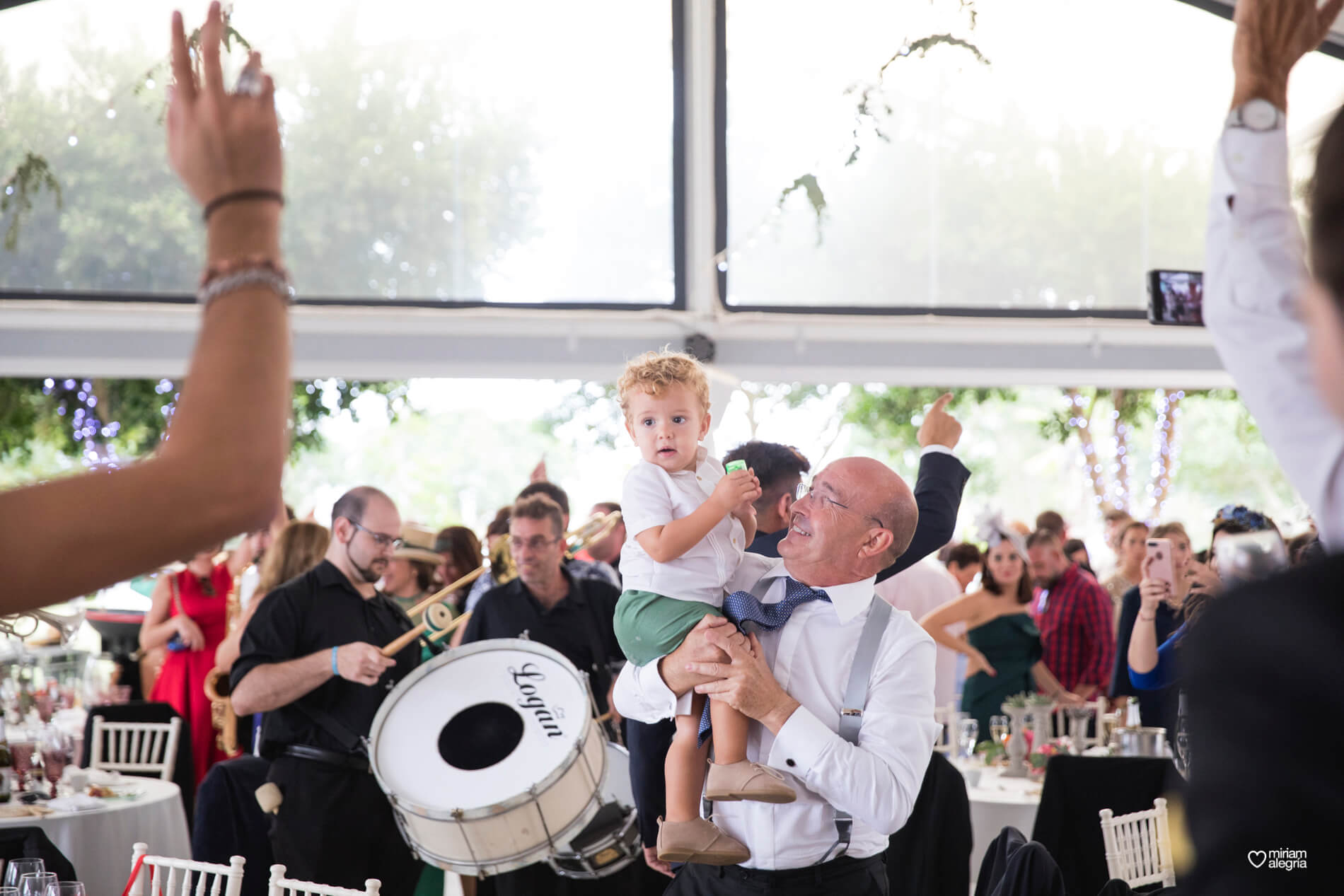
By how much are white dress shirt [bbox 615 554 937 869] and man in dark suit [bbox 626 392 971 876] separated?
1.61ft

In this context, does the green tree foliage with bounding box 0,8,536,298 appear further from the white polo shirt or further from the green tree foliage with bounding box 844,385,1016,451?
the green tree foliage with bounding box 844,385,1016,451

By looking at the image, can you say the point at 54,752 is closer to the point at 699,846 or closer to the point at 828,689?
the point at 699,846

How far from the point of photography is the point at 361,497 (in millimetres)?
4383

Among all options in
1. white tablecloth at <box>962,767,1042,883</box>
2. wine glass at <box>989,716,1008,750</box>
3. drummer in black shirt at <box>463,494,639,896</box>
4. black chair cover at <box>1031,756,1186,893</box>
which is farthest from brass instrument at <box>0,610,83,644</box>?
wine glass at <box>989,716,1008,750</box>

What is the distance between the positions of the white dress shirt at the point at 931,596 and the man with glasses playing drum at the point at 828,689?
381cm

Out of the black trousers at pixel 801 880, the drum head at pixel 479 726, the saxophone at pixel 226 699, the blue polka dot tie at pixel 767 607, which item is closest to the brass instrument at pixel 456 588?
the drum head at pixel 479 726

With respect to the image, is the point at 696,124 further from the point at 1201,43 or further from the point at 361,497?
the point at 361,497

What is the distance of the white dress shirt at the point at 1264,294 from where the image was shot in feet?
3.35

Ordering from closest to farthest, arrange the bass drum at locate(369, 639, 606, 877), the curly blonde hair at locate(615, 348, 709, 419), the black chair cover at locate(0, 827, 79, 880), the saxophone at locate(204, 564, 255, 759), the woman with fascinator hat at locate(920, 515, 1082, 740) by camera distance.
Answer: the curly blonde hair at locate(615, 348, 709, 419), the bass drum at locate(369, 639, 606, 877), the black chair cover at locate(0, 827, 79, 880), the saxophone at locate(204, 564, 255, 759), the woman with fascinator hat at locate(920, 515, 1082, 740)

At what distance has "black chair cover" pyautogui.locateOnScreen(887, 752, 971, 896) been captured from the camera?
4.12 m

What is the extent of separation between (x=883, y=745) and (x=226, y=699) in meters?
4.86

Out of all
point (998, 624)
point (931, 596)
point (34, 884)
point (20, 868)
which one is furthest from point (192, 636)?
point (998, 624)

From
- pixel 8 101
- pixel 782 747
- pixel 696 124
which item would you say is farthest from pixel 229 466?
pixel 8 101

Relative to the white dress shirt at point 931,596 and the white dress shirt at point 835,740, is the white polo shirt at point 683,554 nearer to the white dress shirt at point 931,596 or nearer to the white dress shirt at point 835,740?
the white dress shirt at point 835,740
